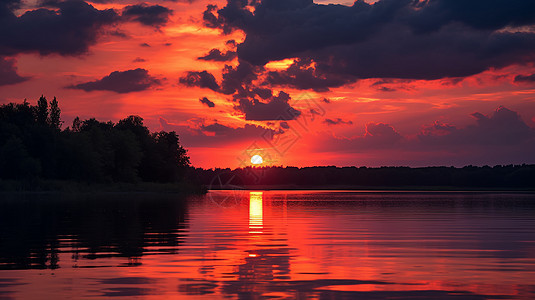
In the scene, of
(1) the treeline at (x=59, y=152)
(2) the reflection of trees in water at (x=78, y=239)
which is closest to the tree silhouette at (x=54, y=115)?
(1) the treeline at (x=59, y=152)

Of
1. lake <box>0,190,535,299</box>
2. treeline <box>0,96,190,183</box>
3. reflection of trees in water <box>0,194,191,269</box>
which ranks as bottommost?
lake <box>0,190,535,299</box>

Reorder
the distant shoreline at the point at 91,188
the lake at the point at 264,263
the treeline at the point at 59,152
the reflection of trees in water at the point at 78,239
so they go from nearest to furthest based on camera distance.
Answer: the lake at the point at 264,263
the reflection of trees in water at the point at 78,239
the distant shoreline at the point at 91,188
the treeline at the point at 59,152

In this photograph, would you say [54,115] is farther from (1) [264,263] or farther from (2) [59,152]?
(1) [264,263]

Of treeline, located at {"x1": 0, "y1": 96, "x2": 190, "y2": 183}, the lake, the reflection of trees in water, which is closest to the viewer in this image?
the lake

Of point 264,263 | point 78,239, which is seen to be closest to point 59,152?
point 78,239

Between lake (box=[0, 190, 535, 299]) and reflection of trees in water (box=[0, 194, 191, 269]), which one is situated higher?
reflection of trees in water (box=[0, 194, 191, 269])

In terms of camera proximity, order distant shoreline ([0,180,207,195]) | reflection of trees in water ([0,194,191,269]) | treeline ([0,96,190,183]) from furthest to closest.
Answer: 1. treeline ([0,96,190,183])
2. distant shoreline ([0,180,207,195])
3. reflection of trees in water ([0,194,191,269])

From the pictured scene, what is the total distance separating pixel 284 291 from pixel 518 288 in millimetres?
6961

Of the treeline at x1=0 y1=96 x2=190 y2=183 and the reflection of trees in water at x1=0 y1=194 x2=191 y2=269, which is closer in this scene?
the reflection of trees in water at x1=0 y1=194 x2=191 y2=269

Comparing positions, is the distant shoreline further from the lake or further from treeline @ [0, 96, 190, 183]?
the lake

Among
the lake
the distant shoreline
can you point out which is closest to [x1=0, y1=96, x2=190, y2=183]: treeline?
the distant shoreline

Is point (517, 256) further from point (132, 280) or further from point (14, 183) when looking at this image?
point (14, 183)

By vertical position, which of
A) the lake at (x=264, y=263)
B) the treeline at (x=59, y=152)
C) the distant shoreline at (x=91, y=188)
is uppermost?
the treeline at (x=59, y=152)

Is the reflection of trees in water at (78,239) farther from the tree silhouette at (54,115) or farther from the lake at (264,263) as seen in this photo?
the tree silhouette at (54,115)
